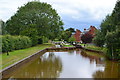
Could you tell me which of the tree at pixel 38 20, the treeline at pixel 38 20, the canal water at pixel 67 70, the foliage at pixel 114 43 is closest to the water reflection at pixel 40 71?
the canal water at pixel 67 70

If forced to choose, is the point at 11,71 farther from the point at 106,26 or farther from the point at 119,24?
the point at 106,26

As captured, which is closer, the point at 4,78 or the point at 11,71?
the point at 4,78

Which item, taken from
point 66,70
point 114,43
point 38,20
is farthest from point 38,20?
point 66,70

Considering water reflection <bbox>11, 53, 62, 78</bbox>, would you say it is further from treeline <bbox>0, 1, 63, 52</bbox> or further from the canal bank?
treeline <bbox>0, 1, 63, 52</bbox>

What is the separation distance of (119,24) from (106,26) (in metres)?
6.42

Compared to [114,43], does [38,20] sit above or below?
above

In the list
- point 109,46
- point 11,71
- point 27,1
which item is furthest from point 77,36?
point 11,71

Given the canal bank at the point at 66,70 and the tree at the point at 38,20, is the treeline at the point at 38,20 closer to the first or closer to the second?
the tree at the point at 38,20

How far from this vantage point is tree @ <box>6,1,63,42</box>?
2900 cm

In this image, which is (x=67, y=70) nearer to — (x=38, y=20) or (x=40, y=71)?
(x=40, y=71)

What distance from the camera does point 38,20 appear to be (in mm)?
29344

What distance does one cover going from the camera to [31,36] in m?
27.2

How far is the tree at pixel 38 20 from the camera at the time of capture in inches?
1142

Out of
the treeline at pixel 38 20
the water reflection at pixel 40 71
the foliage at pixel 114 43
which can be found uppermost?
the treeline at pixel 38 20
